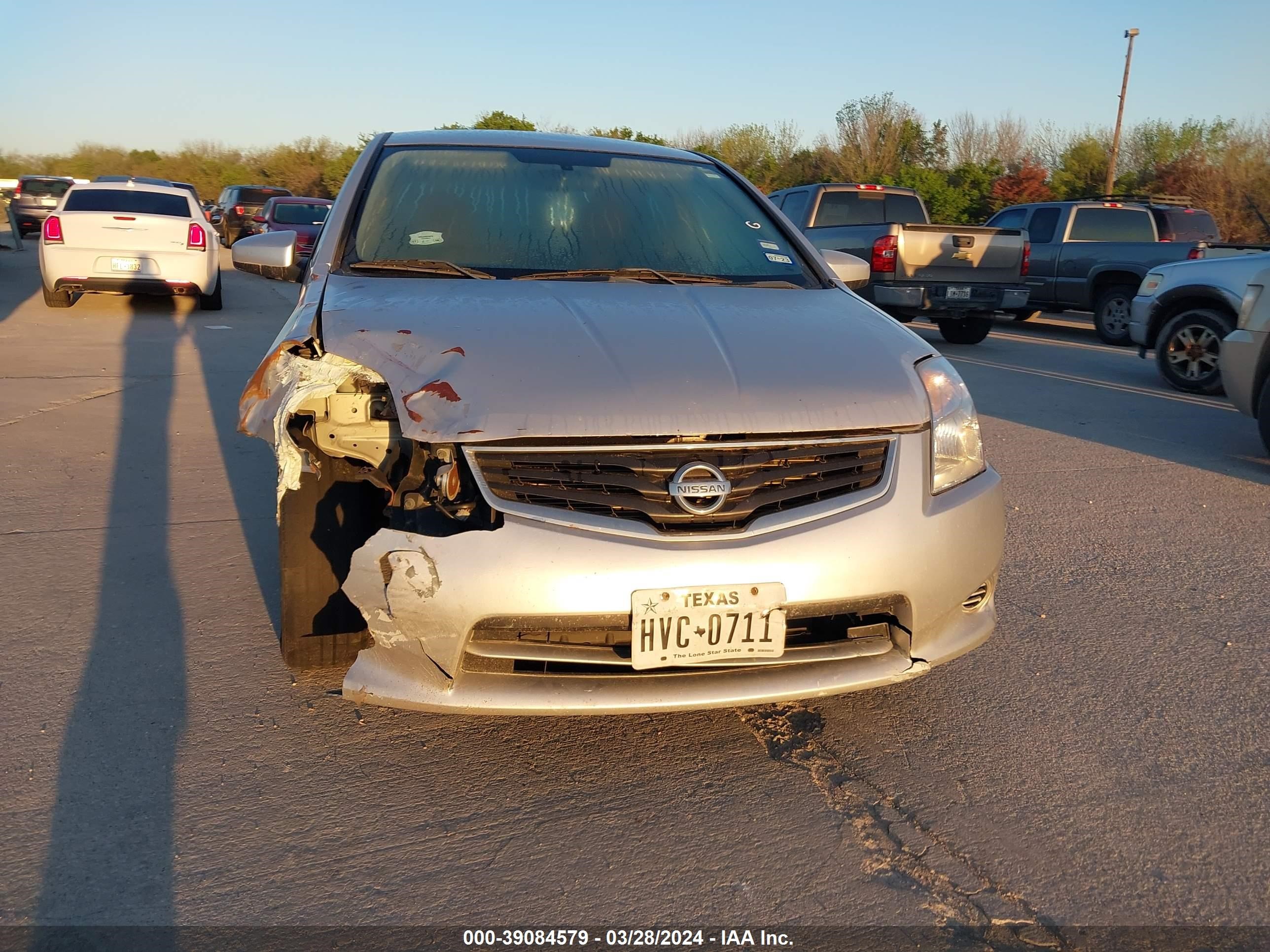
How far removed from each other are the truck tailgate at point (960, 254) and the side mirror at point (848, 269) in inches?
304

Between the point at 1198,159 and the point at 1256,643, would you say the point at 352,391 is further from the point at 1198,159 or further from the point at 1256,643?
the point at 1198,159

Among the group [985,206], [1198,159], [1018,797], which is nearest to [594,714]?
[1018,797]

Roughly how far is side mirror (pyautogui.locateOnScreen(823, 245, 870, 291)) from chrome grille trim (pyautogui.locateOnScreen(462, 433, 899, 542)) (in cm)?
173

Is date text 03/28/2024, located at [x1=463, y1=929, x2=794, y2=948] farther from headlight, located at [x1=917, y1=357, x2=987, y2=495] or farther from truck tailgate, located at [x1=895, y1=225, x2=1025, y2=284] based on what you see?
truck tailgate, located at [x1=895, y1=225, x2=1025, y2=284]

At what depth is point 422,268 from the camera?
11.9 ft

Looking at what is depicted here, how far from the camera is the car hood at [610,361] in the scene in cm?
271

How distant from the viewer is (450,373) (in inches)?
111

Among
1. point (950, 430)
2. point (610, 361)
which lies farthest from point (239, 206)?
point (950, 430)

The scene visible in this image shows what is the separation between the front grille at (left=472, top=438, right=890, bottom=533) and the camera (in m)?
2.66

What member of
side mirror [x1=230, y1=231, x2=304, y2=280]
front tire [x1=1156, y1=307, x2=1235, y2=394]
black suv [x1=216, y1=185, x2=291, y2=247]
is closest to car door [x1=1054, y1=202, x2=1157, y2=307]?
front tire [x1=1156, y1=307, x2=1235, y2=394]

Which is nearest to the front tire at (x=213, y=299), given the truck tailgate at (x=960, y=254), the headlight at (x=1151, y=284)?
the truck tailgate at (x=960, y=254)

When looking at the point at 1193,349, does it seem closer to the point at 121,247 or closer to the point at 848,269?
the point at 848,269

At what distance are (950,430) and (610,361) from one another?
3.15 ft

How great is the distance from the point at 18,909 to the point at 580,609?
1318 mm
